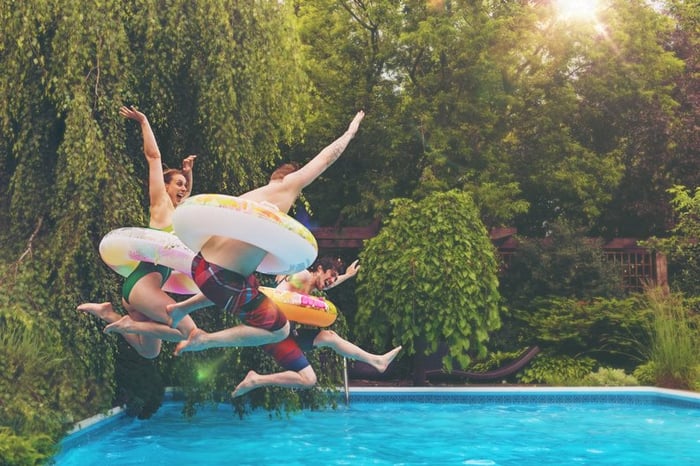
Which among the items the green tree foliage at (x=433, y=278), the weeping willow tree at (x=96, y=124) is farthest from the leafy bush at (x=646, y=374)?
the weeping willow tree at (x=96, y=124)

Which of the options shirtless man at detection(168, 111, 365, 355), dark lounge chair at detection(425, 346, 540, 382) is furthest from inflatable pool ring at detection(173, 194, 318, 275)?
dark lounge chair at detection(425, 346, 540, 382)

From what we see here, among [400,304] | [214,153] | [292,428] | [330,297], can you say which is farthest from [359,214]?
[214,153]

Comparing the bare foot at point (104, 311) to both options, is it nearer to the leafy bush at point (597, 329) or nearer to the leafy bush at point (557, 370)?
the leafy bush at point (557, 370)

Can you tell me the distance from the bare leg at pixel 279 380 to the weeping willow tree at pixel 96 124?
291 cm

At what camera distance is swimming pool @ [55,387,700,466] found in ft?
32.3

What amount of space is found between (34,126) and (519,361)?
29.3 feet

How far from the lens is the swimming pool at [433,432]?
9852 millimetres

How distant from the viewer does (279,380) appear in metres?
5.88

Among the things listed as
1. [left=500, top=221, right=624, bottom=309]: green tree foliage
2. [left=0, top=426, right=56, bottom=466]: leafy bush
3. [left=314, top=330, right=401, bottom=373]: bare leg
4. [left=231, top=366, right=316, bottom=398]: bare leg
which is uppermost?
[left=500, top=221, right=624, bottom=309]: green tree foliage

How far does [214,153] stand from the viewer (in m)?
9.75

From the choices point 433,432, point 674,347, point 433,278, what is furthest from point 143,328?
point 674,347

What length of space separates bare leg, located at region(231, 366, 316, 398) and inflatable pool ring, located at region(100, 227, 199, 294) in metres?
0.85

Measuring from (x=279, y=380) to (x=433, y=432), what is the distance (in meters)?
6.12

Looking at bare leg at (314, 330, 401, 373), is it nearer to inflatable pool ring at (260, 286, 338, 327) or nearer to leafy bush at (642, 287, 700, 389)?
inflatable pool ring at (260, 286, 338, 327)
